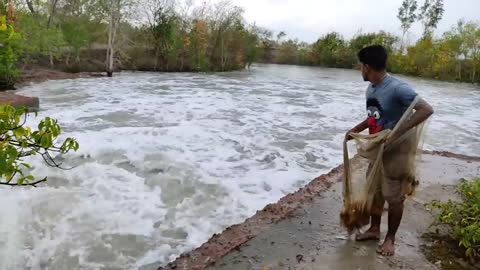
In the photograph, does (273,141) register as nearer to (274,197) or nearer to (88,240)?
(274,197)

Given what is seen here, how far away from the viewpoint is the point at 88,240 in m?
3.89

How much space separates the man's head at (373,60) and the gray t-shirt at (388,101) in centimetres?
10

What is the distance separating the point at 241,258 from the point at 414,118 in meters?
1.72

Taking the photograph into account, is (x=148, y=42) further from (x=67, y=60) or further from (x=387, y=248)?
(x=387, y=248)

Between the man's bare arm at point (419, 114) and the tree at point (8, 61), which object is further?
the tree at point (8, 61)

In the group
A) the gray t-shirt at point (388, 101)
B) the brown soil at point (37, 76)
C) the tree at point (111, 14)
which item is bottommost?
the brown soil at point (37, 76)

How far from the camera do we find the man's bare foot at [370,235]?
352cm

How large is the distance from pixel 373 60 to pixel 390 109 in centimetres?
41

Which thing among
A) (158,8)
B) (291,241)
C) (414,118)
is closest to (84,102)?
(291,241)

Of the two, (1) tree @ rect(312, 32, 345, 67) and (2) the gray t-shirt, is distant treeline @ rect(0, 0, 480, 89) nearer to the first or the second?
(1) tree @ rect(312, 32, 345, 67)

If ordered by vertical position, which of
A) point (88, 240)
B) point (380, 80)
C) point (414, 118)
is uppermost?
point (380, 80)

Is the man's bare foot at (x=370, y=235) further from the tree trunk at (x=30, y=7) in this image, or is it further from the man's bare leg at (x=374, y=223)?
the tree trunk at (x=30, y=7)

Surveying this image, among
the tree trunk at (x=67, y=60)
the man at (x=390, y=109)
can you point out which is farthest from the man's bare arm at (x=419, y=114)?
the tree trunk at (x=67, y=60)

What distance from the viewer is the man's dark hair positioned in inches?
122
